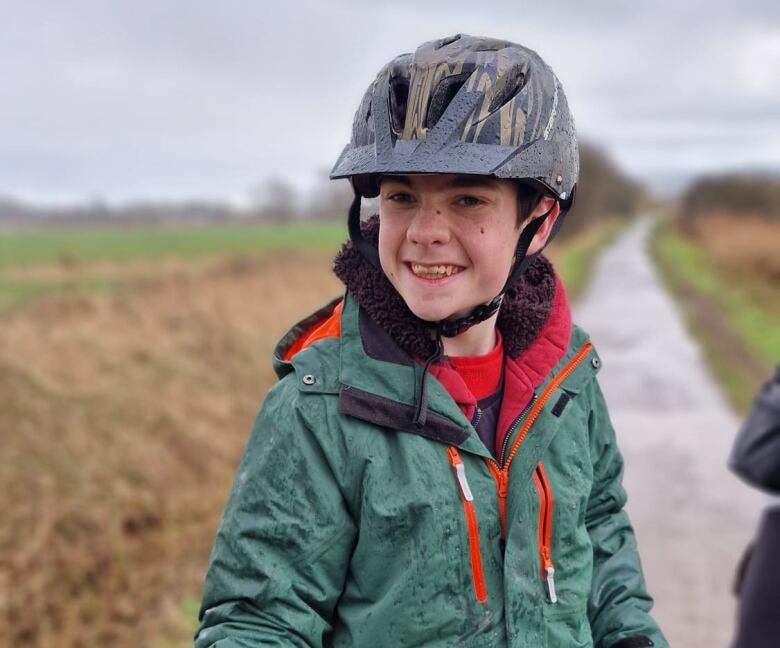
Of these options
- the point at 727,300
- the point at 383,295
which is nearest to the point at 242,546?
the point at 383,295

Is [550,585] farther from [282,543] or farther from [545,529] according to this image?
[282,543]

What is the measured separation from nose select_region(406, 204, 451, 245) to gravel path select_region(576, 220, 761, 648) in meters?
3.37

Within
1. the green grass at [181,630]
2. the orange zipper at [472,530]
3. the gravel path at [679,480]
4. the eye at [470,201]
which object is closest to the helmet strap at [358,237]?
the eye at [470,201]

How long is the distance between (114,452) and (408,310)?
5.69 metres

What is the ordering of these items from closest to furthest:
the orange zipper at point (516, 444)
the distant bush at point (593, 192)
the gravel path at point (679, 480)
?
the orange zipper at point (516, 444), the gravel path at point (679, 480), the distant bush at point (593, 192)

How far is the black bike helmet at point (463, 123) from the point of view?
74.4 inches

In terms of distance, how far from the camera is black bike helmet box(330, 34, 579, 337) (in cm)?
189

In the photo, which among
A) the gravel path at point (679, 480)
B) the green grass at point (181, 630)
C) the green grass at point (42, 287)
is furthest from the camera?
the green grass at point (42, 287)

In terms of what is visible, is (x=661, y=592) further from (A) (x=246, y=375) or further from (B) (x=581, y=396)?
(A) (x=246, y=375)

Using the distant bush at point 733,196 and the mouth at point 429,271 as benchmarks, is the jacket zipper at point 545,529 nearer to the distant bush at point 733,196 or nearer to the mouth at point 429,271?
the mouth at point 429,271

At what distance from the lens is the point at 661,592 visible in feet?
16.0

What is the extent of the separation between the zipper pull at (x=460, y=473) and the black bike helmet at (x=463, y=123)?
0.31 m

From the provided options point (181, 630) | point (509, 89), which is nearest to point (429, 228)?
point (509, 89)

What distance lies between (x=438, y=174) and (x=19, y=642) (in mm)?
4675
